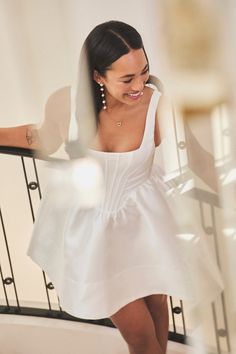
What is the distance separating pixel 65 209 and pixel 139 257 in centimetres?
21

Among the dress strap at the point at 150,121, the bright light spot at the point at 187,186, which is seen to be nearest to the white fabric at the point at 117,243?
the dress strap at the point at 150,121

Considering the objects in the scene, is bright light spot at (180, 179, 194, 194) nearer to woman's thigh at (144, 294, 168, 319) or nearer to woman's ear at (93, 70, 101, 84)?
woman's ear at (93, 70, 101, 84)

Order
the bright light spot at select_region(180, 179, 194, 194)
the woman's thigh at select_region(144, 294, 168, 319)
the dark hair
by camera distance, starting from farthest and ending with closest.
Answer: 1. the woman's thigh at select_region(144, 294, 168, 319)
2. the dark hair
3. the bright light spot at select_region(180, 179, 194, 194)

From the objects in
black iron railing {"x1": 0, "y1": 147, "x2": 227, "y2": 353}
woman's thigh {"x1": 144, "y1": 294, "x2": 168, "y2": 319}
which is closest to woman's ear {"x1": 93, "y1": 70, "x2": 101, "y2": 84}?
black iron railing {"x1": 0, "y1": 147, "x2": 227, "y2": 353}

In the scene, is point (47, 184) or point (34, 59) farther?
point (47, 184)

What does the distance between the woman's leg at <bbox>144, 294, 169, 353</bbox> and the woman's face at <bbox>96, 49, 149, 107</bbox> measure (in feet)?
1.67

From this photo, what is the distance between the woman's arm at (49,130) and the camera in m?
1.13

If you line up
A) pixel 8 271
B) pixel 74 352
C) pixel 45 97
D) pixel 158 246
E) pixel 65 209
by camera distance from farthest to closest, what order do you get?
pixel 8 271, pixel 74 352, pixel 65 209, pixel 158 246, pixel 45 97

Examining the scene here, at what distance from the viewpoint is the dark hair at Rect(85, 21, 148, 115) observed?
42.7 inches

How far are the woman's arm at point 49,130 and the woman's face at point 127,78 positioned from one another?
3.2 inches

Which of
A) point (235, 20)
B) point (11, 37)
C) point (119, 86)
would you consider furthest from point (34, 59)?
point (235, 20)

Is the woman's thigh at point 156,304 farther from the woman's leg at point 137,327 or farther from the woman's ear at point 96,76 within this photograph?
the woman's ear at point 96,76

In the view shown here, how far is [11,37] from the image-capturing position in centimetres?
98

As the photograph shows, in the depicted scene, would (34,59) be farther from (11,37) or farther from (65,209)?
(65,209)
